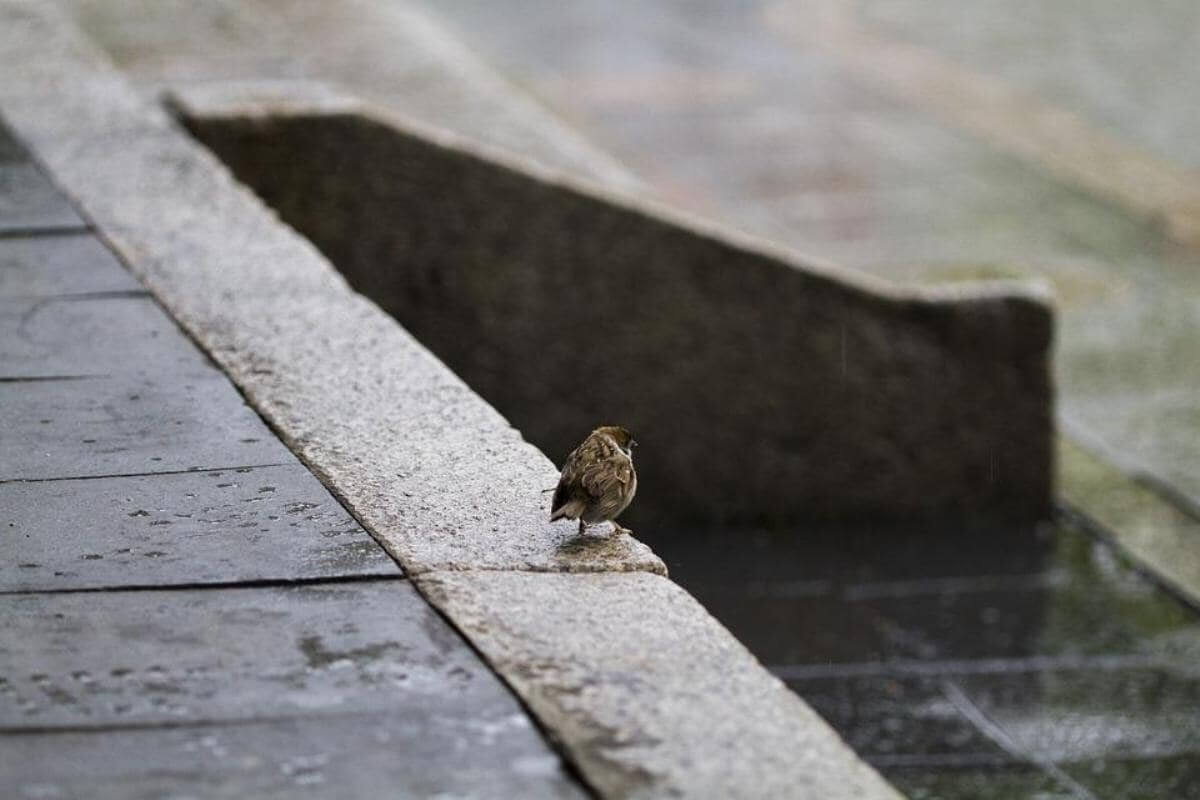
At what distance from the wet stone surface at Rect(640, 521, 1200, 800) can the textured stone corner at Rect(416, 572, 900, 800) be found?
222 cm

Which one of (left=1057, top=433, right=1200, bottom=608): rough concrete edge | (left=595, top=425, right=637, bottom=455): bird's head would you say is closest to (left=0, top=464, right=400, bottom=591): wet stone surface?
(left=595, top=425, right=637, bottom=455): bird's head

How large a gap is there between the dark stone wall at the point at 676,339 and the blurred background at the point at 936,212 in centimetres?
19

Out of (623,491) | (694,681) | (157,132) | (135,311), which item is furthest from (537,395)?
(694,681)

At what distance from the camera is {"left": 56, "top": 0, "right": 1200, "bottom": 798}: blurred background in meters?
5.65

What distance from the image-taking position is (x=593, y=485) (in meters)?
3.13

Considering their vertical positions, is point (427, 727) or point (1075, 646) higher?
point (427, 727)

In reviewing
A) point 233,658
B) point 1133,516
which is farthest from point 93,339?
point 1133,516

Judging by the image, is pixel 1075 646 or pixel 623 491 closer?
pixel 623 491

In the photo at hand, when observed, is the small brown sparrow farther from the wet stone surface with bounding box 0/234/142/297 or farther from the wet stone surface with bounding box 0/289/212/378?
the wet stone surface with bounding box 0/234/142/297

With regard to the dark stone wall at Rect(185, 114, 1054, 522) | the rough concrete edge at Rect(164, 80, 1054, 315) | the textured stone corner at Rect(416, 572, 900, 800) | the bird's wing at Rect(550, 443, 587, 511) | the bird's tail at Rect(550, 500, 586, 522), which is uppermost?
the bird's wing at Rect(550, 443, 587, 511)

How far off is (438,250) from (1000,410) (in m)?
2.05

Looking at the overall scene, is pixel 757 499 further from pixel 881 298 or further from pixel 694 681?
pixel 694 681

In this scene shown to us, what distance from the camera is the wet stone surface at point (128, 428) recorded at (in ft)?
11.9

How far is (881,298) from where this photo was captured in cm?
687
